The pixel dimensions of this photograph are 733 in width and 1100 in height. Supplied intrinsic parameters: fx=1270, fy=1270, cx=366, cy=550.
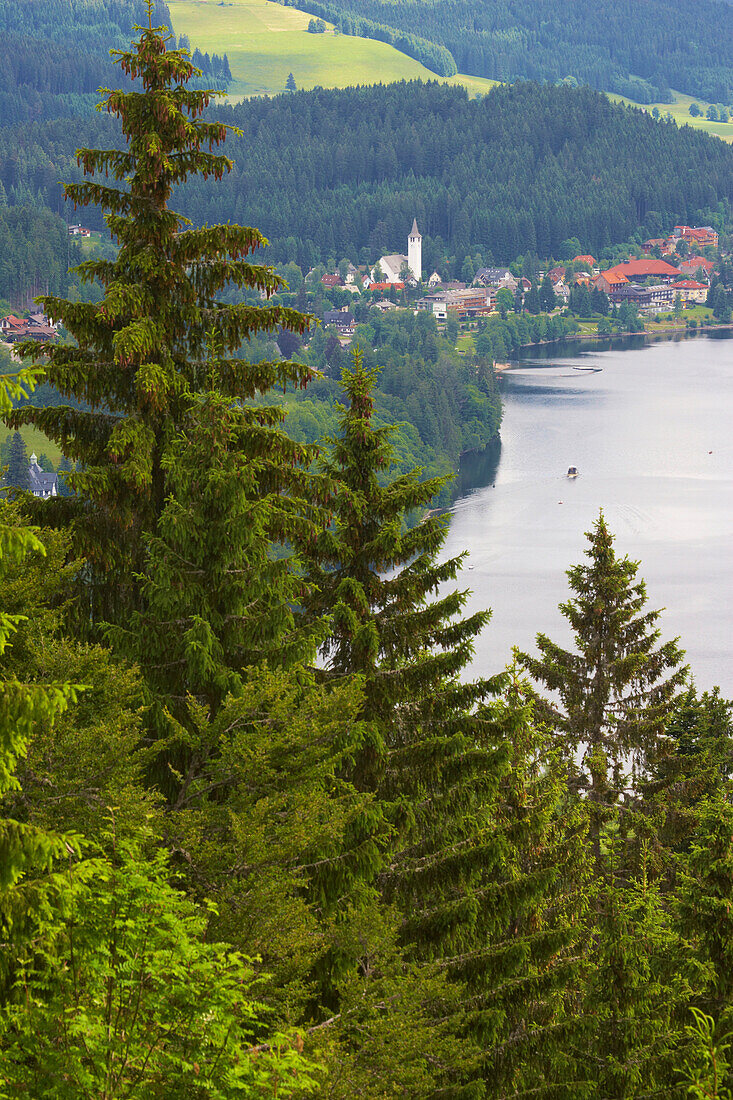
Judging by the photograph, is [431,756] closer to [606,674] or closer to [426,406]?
[606,674]

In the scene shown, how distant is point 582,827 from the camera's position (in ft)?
47.1

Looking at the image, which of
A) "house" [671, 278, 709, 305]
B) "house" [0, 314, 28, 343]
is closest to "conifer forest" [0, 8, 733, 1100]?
"house" [0, 314, 28, 343]

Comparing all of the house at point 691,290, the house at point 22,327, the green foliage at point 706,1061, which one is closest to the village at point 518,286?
the house at point 691,290

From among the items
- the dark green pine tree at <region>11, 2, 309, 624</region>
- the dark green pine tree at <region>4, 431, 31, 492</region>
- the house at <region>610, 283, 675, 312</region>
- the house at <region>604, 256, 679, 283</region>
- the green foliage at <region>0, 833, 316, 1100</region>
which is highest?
the house at <region>604, 256, 679, 283</region>

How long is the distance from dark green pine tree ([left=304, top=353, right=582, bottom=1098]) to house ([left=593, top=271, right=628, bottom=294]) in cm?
17390

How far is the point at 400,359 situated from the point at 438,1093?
338ft

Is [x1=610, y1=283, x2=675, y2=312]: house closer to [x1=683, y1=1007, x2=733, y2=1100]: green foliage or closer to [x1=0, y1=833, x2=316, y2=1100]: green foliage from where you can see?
[x1=683, y1=1007, x2=733, y2=1100]: green foliage

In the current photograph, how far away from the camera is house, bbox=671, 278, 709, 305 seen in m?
180

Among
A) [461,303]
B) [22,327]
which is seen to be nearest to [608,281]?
[461,303]

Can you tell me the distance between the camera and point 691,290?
595ft

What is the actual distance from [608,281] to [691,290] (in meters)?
12.0

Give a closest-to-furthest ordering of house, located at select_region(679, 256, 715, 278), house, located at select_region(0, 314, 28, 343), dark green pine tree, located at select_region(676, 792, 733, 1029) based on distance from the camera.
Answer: dark green pine tree, located at select_region(676, 792, 733, 1029)
house, located at select_region(0, 314, 28, 343)
house, located at select_region(679, 256, 715, 278)

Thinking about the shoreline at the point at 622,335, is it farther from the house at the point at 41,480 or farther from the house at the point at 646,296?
the house at the point at 41,480

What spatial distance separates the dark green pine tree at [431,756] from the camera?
10773 mm
